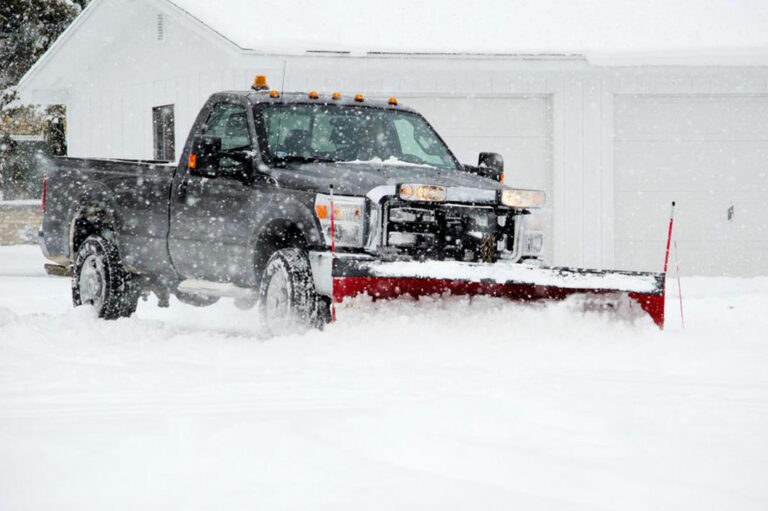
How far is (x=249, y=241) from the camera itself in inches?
373

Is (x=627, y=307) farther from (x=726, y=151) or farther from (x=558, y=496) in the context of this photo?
(x=726, y=151)

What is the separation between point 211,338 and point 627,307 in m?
3.09

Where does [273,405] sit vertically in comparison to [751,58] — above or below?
below

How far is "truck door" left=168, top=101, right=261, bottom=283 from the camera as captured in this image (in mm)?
9547

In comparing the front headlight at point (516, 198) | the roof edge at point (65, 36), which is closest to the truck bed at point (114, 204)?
the front headlight at point (516, 198)

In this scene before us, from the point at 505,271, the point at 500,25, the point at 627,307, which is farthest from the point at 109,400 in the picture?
the point at 500,25

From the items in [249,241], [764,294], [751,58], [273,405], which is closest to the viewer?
[273,405]

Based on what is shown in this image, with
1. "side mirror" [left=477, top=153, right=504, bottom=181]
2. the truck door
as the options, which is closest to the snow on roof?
the truck door

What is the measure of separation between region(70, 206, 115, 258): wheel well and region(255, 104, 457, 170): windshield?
7.05 ft

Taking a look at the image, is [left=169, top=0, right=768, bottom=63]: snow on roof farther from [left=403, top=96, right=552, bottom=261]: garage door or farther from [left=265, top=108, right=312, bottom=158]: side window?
[left=265, top=108, right=312, bottom=158]: side window

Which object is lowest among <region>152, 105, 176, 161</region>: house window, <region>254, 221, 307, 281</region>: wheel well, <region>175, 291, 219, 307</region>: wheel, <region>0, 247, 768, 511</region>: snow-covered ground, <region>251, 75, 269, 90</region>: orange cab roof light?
<region>0, 247, 768, 511</region>: snow-covered ground

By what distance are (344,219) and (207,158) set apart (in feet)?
4.53

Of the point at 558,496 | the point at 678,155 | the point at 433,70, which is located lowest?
the point at 558,496

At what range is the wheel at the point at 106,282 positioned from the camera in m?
10.9
